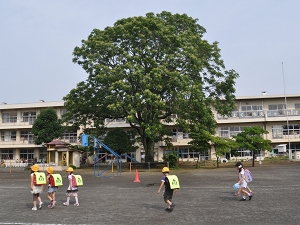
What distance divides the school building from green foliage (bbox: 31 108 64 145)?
2380 millimetres

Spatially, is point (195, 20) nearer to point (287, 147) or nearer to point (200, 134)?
point (200, 134)

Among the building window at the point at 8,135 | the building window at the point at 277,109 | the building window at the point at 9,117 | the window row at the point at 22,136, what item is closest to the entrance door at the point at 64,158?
the window row at the point at 22,136

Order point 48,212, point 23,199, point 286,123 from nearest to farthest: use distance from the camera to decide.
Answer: point 48,212 → point 23,199 → point 286,123

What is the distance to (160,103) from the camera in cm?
2644

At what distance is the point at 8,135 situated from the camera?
51.5 meters

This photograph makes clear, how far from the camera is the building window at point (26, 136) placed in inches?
1982

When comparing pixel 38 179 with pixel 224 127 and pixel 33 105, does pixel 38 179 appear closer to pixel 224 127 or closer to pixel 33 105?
pixel 224 127

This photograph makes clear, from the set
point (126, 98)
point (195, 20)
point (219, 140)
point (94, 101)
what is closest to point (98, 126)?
point (94, 101)

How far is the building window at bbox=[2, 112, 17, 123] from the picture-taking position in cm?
5159

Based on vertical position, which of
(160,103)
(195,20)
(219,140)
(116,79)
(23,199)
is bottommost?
(23,199)

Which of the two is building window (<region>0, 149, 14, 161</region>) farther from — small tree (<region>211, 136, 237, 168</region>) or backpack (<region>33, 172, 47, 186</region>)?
backpack (<region>33, 172, 47, 186</region>)

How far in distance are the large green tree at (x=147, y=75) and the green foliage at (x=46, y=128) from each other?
1083 centimetres

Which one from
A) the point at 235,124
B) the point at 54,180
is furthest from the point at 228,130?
the point at 54,180

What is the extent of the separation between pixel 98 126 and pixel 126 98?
6.08 meters
